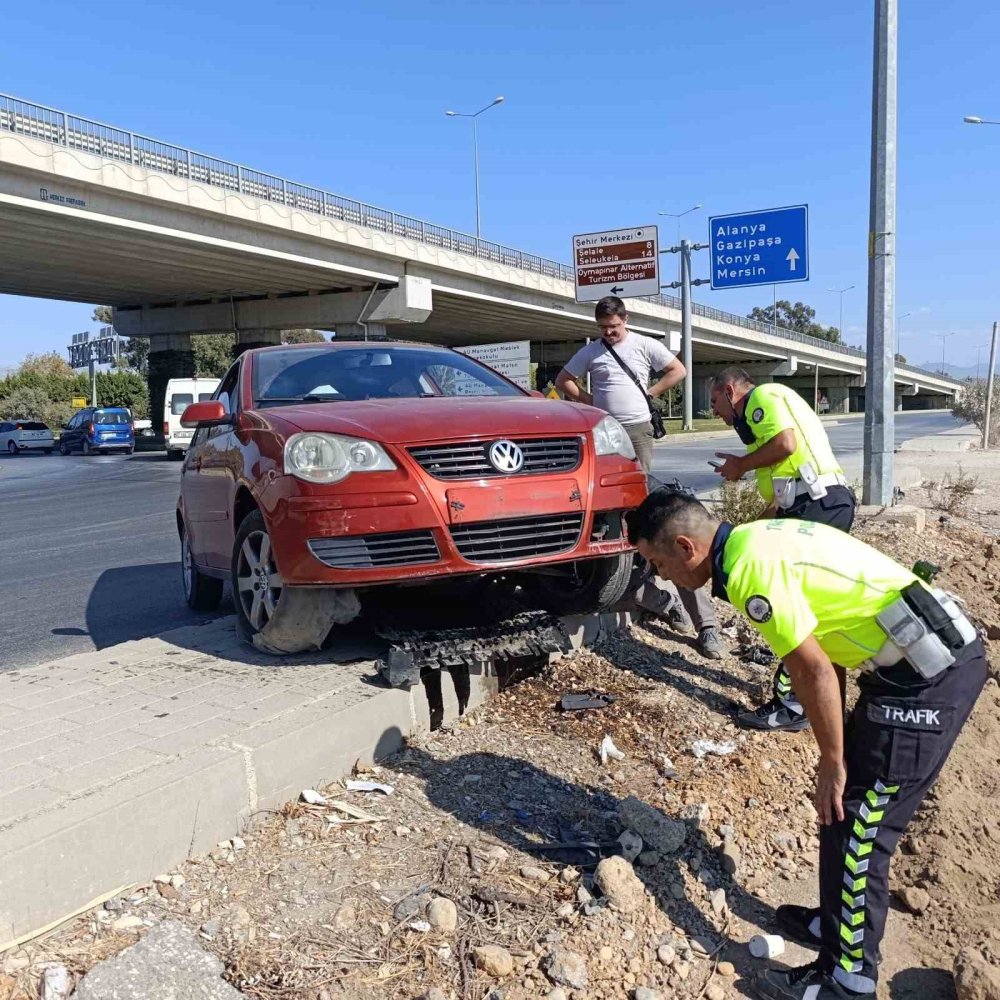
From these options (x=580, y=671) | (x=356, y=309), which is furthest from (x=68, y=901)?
(x=356, y=309)

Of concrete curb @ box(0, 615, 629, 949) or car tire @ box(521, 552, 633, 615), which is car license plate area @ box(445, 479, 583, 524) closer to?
car tire @ box(521, 552, 633, 615)

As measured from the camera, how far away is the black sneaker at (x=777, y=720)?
429 centimetres

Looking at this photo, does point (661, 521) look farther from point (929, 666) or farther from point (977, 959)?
point (977, 959)

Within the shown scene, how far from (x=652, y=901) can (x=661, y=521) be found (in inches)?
46.9

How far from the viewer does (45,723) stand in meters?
3.56

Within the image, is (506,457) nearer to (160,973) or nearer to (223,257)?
(160,973)

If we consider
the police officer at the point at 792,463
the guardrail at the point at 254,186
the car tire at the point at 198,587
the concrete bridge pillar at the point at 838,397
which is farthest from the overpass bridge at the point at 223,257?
the concrete bridge pillar at the point at 838,397

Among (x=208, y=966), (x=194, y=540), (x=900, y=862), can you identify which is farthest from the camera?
(x=194, y=540)

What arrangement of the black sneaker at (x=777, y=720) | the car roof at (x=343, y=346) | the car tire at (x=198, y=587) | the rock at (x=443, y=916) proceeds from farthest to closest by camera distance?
the car tire at (x=198, y=587) < the car roof at (x=343, y=346) < the black sneaker at (x=777, y=720) < the rock at (x=443, y=916)

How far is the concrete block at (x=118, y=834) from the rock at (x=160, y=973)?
243 millimetres

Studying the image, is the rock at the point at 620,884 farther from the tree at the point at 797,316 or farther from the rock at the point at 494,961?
the tree at the point at 797,316

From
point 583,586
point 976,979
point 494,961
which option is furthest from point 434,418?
point 976,979

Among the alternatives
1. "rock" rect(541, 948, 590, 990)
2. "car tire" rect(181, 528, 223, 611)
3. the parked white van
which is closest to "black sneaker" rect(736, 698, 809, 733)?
"rock" rect(541, 948, 590, 990)

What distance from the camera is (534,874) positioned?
3.01 metres
